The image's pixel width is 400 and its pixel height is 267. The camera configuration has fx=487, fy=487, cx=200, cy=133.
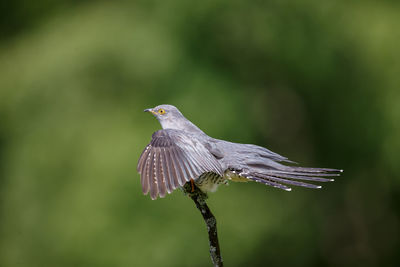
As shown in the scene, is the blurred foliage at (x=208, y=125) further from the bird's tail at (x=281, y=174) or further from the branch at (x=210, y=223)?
the bird's tail at (x=281, y=174)

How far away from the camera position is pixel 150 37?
568 cm

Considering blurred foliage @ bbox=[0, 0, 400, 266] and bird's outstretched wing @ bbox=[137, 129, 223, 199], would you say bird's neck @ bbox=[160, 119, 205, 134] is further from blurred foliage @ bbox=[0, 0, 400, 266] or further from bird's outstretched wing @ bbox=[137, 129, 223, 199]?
blurred foliage @ bbox=[0, 0, 400, 266]

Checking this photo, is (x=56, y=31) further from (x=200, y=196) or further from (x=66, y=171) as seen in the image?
(x=200, y=196)

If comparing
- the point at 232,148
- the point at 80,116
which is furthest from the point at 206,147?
the point at 80,116

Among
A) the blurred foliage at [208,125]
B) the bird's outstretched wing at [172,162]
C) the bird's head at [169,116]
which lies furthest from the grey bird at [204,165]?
the blurred foliage at [208,125]

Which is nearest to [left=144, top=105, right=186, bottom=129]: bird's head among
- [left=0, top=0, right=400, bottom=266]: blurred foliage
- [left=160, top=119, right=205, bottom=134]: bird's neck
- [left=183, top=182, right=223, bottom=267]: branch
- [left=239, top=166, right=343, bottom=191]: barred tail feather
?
[left=160, top=119, right=205, bottom=134]: bird's neck

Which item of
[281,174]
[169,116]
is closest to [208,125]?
[169,116]

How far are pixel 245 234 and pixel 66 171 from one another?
6.52 feet

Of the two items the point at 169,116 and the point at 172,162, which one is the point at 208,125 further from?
the point at 172,162

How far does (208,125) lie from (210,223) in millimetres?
2884

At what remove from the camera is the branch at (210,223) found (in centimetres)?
221

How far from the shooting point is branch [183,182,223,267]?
2.21 m

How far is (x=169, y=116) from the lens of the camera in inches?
121

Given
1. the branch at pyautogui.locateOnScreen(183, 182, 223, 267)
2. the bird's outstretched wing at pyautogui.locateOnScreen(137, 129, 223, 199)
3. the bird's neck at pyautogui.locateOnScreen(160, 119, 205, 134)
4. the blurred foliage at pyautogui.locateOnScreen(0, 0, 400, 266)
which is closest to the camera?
the branch at pyautogui.locateOnScreen(183, 182, 223, 267)
